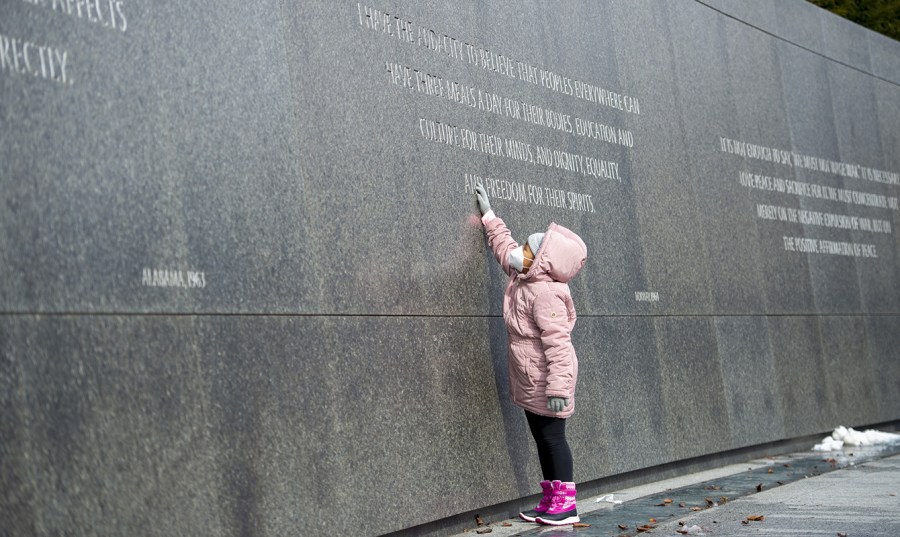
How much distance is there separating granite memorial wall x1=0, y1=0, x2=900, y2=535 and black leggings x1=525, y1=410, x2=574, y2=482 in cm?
41

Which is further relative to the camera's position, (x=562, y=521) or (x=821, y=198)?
(x=821, y=198)

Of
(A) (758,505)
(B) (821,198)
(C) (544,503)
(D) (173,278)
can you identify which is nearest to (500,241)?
(C) (544,503)

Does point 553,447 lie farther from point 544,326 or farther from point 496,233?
point 496,233

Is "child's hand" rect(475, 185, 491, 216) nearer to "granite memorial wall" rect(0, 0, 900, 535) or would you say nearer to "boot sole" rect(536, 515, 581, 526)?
"granite memorial wall" rect(0, 0, 900, 535)

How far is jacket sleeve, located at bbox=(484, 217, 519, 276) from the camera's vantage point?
25.3 ft

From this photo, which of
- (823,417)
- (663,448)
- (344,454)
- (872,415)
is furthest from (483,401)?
(872,415)

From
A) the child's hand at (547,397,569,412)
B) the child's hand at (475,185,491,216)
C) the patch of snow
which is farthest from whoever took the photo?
the patch of snow

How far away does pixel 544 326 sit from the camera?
7324 millimetres

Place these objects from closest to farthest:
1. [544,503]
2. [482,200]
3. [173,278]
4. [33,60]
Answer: [33,60] → [173,278] → [544,503] → [482,200]

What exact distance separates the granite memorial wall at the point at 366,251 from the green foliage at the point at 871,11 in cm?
949

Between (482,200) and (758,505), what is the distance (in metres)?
2.64

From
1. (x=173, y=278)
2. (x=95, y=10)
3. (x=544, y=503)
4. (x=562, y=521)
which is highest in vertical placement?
(x=95, y=10)

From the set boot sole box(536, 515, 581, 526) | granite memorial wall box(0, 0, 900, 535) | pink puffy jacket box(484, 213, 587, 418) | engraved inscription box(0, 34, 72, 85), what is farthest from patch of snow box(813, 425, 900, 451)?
engraved inscription box(0, 34, 72, 85)

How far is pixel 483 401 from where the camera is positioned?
7805mm
